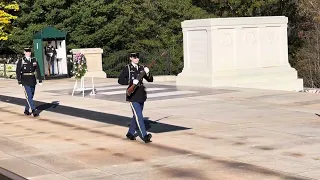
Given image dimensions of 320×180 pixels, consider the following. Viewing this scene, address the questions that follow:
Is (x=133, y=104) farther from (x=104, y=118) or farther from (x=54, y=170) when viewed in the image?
(x=104, y=118)

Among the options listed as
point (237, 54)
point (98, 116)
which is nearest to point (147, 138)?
point (98, 116)

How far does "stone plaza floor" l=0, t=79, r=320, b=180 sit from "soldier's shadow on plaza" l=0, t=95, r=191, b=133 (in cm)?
2

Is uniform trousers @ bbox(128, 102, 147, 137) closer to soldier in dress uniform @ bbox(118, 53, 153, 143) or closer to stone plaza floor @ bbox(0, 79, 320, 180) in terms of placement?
soldier in dress uniform @ bbox(118, 53, 153, 143)

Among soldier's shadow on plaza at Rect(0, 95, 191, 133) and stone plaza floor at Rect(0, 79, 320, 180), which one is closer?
stone plaza floor at Rect(0, 79, 320, 180)

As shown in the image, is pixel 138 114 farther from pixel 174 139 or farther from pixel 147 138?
pixel 174 139

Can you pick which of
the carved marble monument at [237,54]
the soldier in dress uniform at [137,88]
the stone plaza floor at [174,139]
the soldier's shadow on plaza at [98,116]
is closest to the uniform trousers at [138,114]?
the soldier in dress uniform at [137,88]

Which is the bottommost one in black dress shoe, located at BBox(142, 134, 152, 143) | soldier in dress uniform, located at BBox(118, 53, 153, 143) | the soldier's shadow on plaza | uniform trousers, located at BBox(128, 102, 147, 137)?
the soldier's shadow on plaza

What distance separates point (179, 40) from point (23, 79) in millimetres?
27014

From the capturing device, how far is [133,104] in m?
10.5

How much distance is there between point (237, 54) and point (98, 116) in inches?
340

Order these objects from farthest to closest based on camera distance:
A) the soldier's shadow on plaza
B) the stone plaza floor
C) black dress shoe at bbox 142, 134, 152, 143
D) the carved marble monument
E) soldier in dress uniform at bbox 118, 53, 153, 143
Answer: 1. the carved marble monument
2. the soldier's shadow on plaza
3. black dress shoe at bbox 142, 134, 152, 143
4. soldier in dress uniform at bbox 118, 53, 153, 143
5. the stone plaza floor

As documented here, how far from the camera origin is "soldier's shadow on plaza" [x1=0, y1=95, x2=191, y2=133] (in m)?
12.4

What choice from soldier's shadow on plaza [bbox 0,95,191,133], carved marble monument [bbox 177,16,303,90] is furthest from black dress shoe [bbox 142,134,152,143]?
carved marble monument [bbox 177,16,303,90]

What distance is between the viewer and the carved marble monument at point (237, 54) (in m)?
21.3
